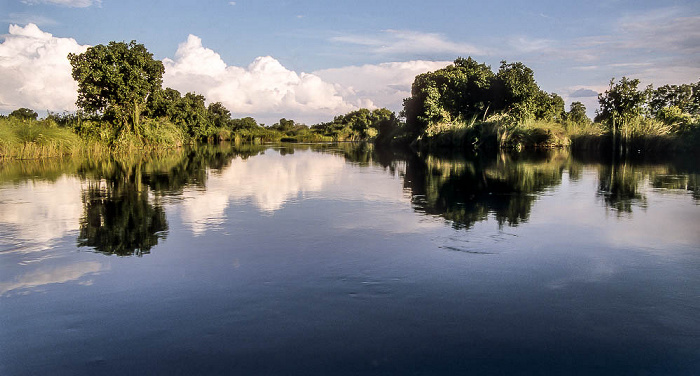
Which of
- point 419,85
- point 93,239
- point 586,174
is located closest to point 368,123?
point 419,85

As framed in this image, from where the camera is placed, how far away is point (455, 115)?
165 feet

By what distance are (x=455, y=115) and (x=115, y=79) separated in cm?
3470

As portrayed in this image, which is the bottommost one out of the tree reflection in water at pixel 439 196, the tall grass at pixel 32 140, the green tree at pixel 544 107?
the tree reflection in water at pixel 439 196

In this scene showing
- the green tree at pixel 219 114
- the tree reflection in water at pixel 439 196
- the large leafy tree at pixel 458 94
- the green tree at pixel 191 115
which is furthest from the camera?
the green tree at pixel 219 114

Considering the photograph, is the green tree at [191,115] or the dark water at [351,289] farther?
the green tree at [191,115]

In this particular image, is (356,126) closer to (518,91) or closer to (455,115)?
(455,115)

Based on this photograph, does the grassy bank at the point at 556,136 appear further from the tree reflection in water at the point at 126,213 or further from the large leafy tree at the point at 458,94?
the tree reflection in water at the point at 126,213

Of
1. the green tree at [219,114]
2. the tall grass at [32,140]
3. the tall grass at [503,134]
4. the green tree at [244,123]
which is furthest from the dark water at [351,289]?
the green tree at [244,123]

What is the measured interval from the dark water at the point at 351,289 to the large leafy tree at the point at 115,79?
113 feet

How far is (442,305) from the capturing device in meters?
4.54

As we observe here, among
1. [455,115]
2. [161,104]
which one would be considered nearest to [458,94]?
[455,115]

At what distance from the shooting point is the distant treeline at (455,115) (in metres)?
31.6

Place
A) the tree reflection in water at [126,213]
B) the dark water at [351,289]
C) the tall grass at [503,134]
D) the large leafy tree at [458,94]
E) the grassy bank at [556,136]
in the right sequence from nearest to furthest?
1. the dark water at [351,289]
2. the tree reflection in water at [126,213]
3. the grassy bank at [556,136]
4. the tall grass at [503,134]
5. the large leafy tree at [458,94]

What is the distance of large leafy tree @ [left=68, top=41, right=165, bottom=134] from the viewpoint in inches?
1563
